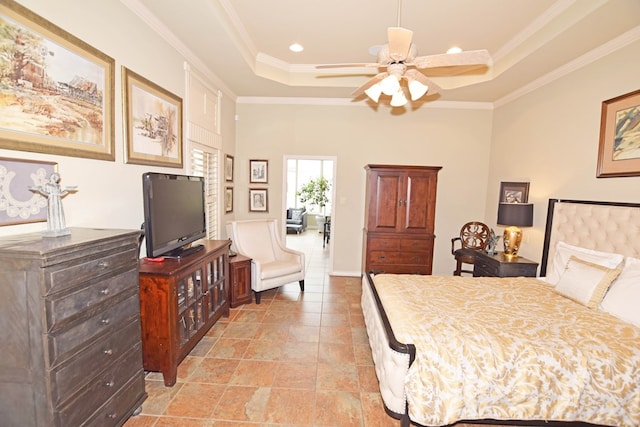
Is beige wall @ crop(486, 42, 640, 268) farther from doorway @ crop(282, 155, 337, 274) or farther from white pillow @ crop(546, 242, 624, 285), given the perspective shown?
doorway @ crop(282, 155, 337, 274)

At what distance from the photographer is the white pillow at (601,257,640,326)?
2.08 m

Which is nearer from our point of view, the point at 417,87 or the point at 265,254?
the point at 417,87

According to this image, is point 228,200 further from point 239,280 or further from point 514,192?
point 514,192

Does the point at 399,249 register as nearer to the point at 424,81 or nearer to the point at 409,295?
the point at 409,295

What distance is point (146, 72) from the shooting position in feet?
8.46

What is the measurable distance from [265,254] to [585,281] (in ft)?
11.9

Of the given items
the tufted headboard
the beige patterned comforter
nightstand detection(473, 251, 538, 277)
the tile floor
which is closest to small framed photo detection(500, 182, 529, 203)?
the tufted headboard

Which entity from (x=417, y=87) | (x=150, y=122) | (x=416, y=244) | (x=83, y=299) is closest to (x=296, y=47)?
(x=417, y=87)

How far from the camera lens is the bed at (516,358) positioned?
168 centimetres

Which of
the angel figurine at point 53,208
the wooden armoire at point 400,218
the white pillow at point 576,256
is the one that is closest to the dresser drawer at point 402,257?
the wooden armoire at point 400,218

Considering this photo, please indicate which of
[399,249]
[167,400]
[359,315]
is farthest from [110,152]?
[399,249]

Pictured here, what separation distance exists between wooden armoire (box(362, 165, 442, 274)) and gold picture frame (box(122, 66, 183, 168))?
2.73 m

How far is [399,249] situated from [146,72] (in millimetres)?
3849

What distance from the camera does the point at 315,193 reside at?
35.8 feet
